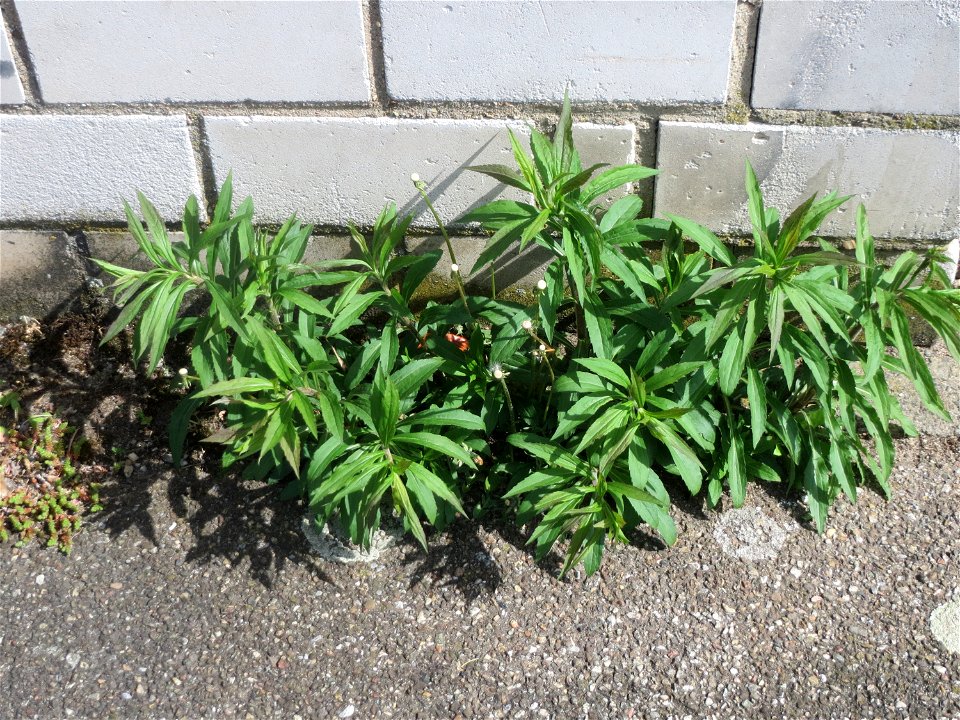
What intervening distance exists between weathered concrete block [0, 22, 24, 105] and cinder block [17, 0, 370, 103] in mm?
96

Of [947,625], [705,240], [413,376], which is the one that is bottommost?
[947,625]

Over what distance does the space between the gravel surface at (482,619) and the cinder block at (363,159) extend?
1.23 meters

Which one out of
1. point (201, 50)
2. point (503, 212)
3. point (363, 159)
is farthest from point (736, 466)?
point (201, 50)

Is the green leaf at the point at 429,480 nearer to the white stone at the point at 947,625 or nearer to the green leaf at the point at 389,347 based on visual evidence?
the green leaf at the point at 389,347

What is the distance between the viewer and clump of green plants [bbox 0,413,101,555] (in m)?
3.05

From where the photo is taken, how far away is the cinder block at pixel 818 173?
9.93 feet

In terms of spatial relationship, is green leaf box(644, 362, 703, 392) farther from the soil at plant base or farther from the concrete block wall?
the concrete block wall

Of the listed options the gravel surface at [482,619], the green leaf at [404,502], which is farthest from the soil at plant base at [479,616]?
the green leaf at [404,502]

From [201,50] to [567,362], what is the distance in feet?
6.12

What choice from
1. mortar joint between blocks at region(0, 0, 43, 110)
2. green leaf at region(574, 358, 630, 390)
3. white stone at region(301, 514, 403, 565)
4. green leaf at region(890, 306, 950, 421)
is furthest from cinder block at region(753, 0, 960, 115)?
mortar joint between blocks at region(0, 0, 43, 110)

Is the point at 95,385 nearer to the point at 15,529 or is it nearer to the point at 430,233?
the point at 15,529

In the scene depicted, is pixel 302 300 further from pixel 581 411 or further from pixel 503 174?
pixel 581 411

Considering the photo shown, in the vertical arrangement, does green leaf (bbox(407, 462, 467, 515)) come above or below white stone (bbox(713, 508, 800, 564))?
above

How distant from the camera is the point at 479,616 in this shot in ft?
9.15
